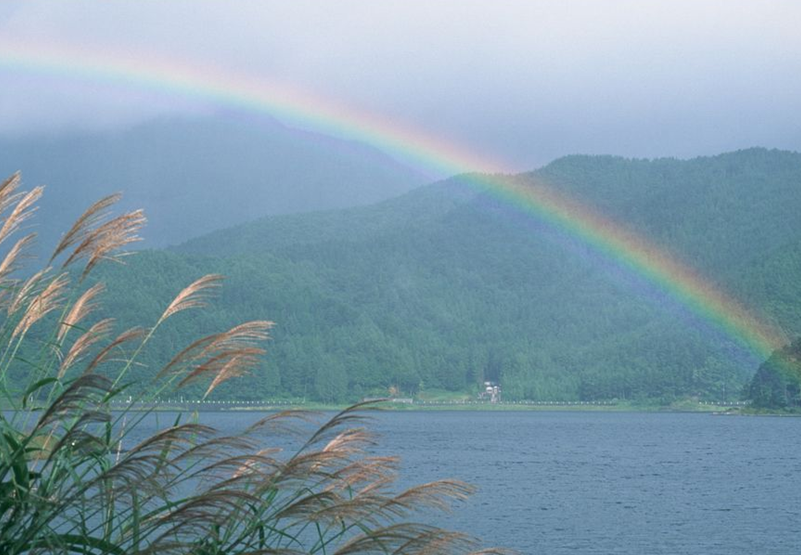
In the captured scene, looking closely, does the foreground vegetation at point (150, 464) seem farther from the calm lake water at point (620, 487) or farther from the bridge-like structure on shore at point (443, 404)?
the bridge-like structure on shore at point (443, 404)

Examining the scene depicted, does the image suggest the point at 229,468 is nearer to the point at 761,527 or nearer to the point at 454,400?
the point at 761,527

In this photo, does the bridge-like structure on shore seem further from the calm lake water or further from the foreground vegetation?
the foreground vegetation

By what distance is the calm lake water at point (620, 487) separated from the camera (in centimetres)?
3278

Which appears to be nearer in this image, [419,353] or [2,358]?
[2,358]

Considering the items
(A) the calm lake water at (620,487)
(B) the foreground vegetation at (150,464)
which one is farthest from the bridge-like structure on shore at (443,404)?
(B) the foreground vegetation at (150,464)

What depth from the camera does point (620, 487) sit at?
51.1 metres

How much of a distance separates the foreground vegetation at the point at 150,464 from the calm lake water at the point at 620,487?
386mm

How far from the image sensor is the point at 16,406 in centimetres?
415

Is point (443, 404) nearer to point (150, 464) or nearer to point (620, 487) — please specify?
point (620, 487)

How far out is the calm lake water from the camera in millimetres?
32781

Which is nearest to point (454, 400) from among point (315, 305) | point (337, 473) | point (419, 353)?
point (419, 353)

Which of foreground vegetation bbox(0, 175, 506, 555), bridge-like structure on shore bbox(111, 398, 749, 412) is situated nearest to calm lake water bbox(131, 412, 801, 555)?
foreground vegetation bbox(0, 175, 506, 555)

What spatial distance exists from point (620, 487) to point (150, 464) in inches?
1971

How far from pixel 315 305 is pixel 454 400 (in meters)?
31.2
